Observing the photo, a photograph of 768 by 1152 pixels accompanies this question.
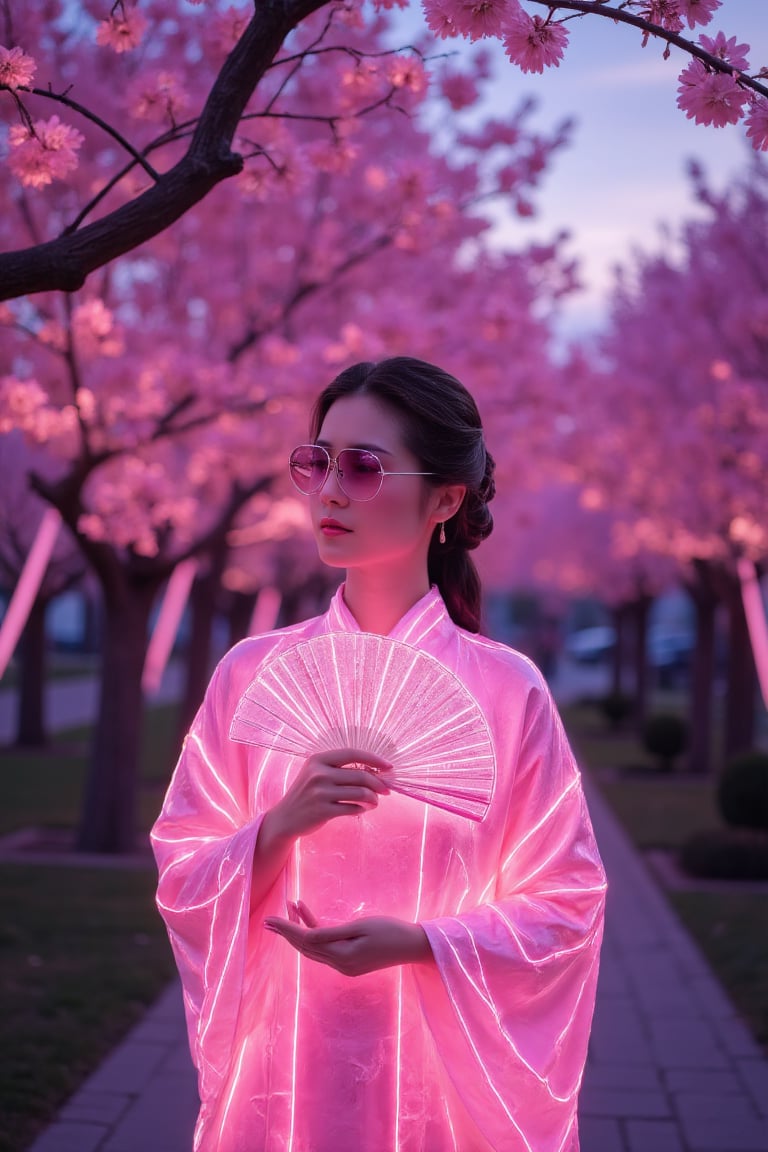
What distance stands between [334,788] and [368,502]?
557mm

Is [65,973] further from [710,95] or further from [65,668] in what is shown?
[65,668]

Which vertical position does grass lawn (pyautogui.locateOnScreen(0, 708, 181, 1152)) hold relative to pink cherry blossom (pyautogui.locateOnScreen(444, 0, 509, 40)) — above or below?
below

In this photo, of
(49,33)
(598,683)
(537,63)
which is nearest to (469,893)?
(537,63)

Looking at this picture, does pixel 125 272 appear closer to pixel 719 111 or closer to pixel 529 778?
pixel 719 111

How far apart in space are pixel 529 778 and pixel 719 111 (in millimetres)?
1766

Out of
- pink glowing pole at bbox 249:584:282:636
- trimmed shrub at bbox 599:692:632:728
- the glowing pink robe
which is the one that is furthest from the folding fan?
pink glowing pole at bbox 249:584:282:636

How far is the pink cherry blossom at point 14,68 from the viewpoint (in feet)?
10.4

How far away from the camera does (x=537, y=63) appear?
2.88 meters

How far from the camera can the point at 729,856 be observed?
386 inches

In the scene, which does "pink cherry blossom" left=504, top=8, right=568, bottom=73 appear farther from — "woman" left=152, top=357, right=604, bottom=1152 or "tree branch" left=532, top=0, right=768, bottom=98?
"woman" left=152, top=357, right=604, bottom=1152

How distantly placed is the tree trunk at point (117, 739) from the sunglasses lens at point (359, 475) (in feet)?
26.8

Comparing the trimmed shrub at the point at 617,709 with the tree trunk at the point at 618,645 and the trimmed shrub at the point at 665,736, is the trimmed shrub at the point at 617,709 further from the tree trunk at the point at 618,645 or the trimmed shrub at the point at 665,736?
the trimmed shrub at the point at 665,736

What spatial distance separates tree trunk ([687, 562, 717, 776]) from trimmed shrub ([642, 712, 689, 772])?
0.38m

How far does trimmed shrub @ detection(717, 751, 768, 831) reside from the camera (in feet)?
32.5
